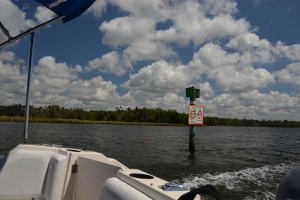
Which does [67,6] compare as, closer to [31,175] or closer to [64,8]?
[64,8]

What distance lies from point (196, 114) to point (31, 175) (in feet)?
40.5

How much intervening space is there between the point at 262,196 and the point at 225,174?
3404 millimetres

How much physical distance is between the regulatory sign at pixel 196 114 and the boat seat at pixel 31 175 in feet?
38.7

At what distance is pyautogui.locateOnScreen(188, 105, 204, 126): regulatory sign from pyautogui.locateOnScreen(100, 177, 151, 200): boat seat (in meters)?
13.0

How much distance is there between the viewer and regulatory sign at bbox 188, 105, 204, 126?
1527cm

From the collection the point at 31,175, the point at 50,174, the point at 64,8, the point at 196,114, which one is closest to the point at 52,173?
the point at 50,174

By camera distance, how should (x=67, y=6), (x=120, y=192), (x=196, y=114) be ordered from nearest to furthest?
(x=120, y=192), (x=67, y=6), (x=196, y=114)

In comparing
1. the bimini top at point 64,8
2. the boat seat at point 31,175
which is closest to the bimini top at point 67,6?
the bimini top at point 64,8

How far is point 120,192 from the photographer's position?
2.16m

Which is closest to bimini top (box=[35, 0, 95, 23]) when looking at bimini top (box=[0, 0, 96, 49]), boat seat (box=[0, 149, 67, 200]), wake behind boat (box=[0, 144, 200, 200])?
bimini top (box=[0, 0, 96, 49])

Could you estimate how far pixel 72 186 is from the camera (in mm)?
3936

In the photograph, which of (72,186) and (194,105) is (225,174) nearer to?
(194,105)

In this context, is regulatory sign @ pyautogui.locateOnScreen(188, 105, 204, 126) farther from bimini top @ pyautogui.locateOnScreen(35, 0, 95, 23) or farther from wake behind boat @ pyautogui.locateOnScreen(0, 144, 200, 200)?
bimini top @ pyautogui.locateOnScreen(35, 0, 95, 23)

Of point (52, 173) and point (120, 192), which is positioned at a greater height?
point (120, 192)
